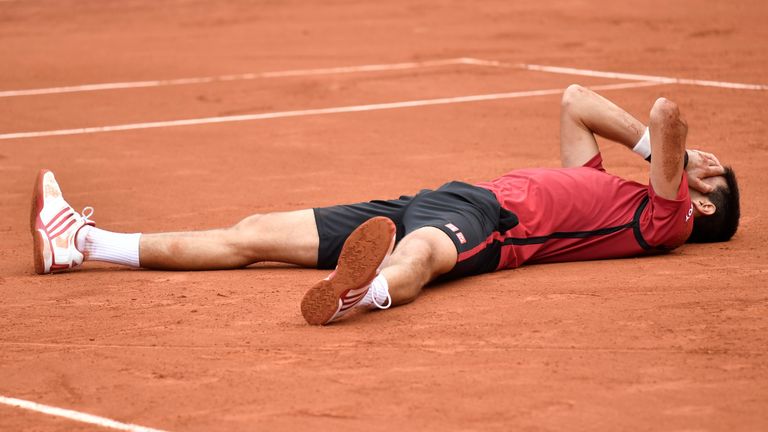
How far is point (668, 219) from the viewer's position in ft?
21.5

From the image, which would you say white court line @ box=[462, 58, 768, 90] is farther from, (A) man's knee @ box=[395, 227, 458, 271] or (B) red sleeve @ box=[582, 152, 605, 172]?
(A) man's knee @ box=[395, 227, 458, 271]

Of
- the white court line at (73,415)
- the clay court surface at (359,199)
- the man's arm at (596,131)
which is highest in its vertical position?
the man's arm at (596,131)

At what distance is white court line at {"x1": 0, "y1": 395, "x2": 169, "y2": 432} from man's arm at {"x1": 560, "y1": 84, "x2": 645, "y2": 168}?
3.44 meters

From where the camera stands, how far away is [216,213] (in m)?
8.37

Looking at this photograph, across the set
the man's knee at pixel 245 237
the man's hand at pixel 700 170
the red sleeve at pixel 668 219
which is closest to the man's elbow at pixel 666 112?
the red sleeve at pixel 668 219

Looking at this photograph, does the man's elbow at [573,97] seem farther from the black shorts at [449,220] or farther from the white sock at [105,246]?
the white sock at [105,246]

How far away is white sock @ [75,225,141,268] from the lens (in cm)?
673

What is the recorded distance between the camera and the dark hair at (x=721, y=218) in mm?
6785

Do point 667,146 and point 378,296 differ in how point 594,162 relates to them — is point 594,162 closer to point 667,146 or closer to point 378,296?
point 667,146

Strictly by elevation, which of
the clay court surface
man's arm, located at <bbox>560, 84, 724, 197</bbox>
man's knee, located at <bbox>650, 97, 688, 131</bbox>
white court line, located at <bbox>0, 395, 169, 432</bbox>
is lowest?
white court line, located at <bbox>0, 395, 169, 432</bbox>

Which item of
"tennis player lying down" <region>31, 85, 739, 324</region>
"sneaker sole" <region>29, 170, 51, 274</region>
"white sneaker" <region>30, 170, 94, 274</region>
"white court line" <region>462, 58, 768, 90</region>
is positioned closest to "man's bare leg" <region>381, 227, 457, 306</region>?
"tennis player lying down" <region>31, 85, 739, 324</region>

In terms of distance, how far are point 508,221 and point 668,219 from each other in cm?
89

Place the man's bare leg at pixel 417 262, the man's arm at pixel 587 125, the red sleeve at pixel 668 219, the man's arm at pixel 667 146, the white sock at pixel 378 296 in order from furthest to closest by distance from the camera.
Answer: the man's arm at pixel 587 125, the red sleeve at pixel 668 219, the man's arm at pixel 667 146, the man's bare leg at pixel 417 262, the white sock at pixel 378 296

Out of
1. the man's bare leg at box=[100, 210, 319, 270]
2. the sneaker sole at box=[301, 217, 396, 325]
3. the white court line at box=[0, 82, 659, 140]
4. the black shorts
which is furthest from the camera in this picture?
the white court line at box=[0, 82, 659, 140]
